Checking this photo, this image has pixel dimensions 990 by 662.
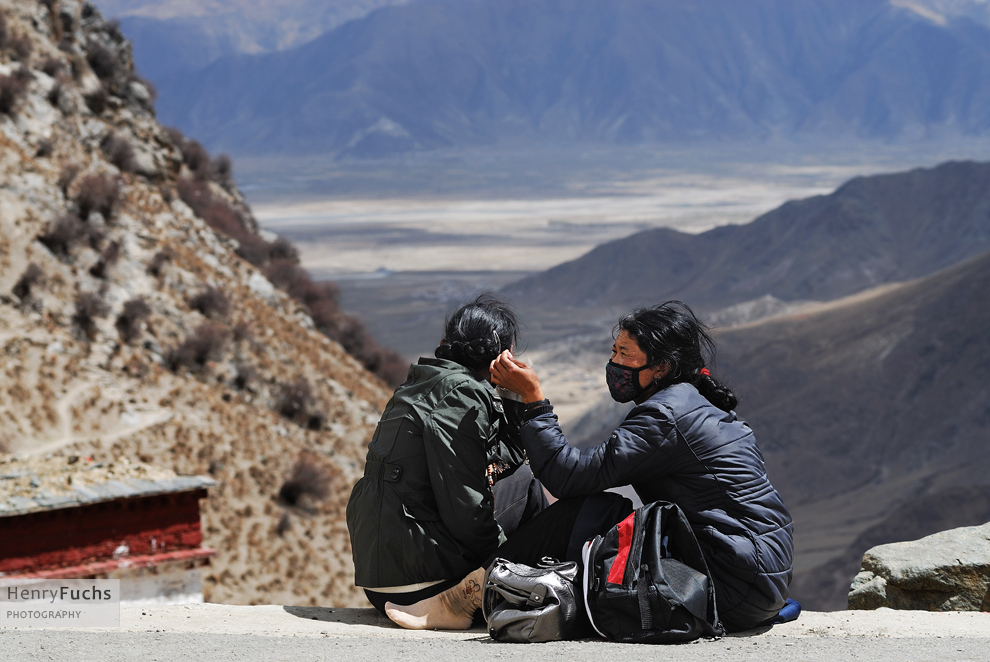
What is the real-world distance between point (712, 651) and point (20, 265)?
56.5 feet

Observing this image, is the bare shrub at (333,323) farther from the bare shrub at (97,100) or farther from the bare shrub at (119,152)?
the bare shrub at (97,100)

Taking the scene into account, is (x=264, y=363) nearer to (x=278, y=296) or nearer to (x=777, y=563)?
(x=278, y=296)

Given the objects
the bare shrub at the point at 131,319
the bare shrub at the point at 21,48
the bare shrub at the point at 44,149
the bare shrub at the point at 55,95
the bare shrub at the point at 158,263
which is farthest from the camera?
the bare shrub at the point at 21,48

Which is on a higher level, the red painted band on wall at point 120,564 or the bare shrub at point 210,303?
the bare shrub at point 210,303

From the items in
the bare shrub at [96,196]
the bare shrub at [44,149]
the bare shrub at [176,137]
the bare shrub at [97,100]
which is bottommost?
the bare shrub at [96,196]

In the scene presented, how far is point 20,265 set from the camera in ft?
59.3

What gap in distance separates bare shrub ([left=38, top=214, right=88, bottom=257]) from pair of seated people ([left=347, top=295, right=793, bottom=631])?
16.7m

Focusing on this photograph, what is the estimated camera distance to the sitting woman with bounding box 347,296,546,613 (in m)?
3.99

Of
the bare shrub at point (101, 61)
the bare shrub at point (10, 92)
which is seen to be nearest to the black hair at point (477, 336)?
the bare shrub at point (10, 92)

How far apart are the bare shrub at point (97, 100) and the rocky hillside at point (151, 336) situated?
64 mm

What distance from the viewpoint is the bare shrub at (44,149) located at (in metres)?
21.2

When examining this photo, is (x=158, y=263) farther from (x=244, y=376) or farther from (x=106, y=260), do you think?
(x=244, y=376)

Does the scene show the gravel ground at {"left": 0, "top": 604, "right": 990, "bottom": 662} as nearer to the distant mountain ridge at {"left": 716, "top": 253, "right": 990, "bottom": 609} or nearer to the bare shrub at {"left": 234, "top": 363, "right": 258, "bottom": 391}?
the bare shrub at {"left": 234, "top": 363, "right": 258, "bottom": 391}

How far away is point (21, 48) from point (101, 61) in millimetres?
3332
